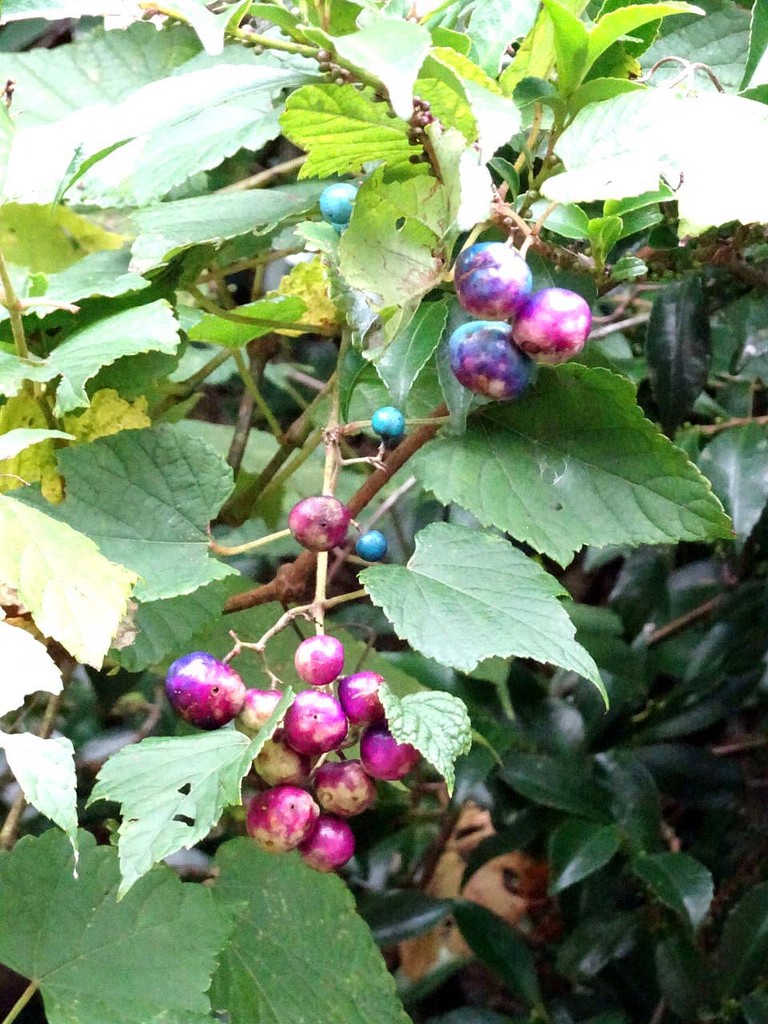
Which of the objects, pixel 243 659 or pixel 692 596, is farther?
pixel 692 596

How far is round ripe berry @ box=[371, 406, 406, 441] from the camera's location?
577mm

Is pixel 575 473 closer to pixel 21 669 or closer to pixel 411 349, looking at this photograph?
pixel 411 349

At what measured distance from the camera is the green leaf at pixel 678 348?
0.77 meters

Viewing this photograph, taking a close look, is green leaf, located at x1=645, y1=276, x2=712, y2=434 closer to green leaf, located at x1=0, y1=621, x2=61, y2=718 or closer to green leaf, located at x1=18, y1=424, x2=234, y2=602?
green leaf, located at x1=18, y1=424, x2=234, y2=602

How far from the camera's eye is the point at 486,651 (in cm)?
→ 46

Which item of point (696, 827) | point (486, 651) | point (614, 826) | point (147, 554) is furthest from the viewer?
point (696, 827)

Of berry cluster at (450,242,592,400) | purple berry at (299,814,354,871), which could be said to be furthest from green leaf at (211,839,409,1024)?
berry cluster at (450,242,592,400)

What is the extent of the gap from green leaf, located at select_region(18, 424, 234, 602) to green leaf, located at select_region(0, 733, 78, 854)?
4.8 inches

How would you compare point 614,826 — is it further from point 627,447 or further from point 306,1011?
point 627,447

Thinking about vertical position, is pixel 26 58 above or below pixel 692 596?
above

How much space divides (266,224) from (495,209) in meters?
0.22

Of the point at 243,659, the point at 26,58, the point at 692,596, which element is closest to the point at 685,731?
the point at 692,596

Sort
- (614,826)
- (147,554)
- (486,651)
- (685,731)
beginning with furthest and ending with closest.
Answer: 1. (685,731)
2. (614,826)
3. (147,554)
4. (486,651)

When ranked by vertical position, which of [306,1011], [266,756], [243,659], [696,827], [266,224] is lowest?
[696,827]
